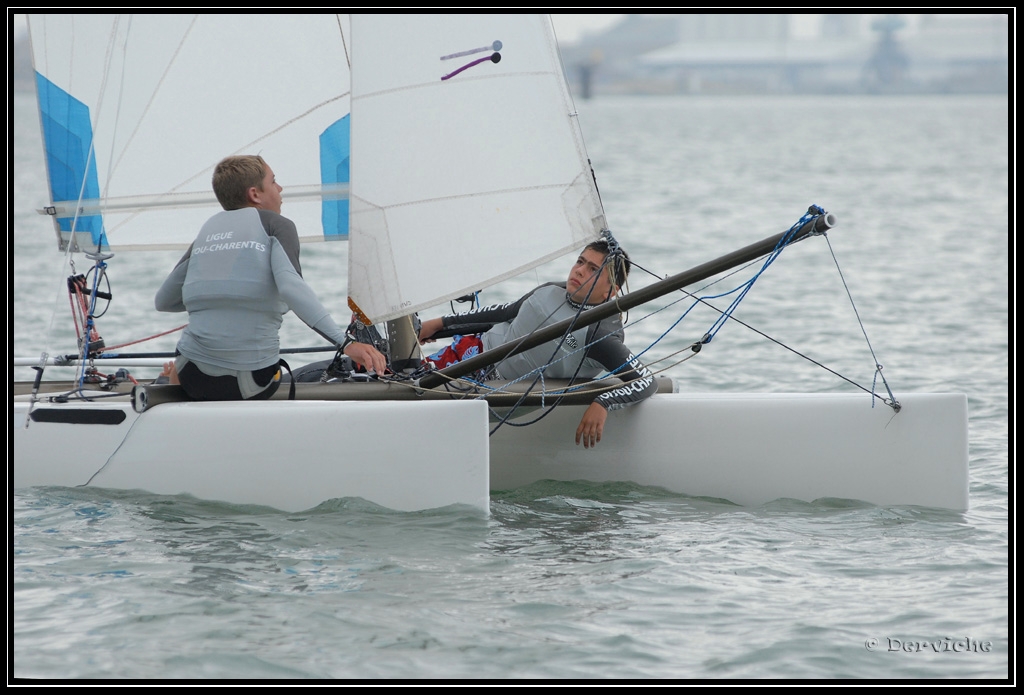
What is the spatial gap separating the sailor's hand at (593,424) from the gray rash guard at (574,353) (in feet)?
0.09

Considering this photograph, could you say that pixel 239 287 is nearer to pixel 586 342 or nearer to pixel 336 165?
pixel 586 342

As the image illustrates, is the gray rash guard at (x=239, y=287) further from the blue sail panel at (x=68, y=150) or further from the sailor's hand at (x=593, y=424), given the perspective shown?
the blue sail panel at (x=68, y=150)

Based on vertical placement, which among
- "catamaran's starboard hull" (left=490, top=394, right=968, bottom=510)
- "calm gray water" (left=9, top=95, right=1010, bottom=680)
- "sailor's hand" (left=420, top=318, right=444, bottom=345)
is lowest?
"calm gray water" (left=9, top=95, right=1010, bottom=680)

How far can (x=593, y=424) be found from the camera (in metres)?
3.68

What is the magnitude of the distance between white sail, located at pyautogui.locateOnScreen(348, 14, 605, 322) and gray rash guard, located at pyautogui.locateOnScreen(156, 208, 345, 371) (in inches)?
10.7

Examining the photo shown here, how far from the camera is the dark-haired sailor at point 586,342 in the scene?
3691 mm

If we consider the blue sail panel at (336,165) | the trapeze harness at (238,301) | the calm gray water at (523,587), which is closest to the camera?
the calm gray water at (523,587)

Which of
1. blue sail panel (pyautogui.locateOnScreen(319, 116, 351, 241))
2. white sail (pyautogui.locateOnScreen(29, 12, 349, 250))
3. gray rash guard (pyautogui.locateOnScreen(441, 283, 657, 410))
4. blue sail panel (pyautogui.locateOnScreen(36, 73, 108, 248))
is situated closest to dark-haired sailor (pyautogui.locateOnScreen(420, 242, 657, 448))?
gray rash guard (pyautogui.locateOnScreen(441, 283, 657, 410))

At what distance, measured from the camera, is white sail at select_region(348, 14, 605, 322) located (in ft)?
12.1

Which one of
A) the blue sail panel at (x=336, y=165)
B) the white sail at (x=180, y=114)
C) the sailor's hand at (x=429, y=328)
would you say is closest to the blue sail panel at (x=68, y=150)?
the white sail at (x=180, y=114)

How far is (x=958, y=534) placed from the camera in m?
3.54

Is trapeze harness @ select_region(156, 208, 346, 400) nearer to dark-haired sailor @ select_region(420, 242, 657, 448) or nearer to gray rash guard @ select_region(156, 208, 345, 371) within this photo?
gray rash guard @ select_region(156, 208, 345, 371)
